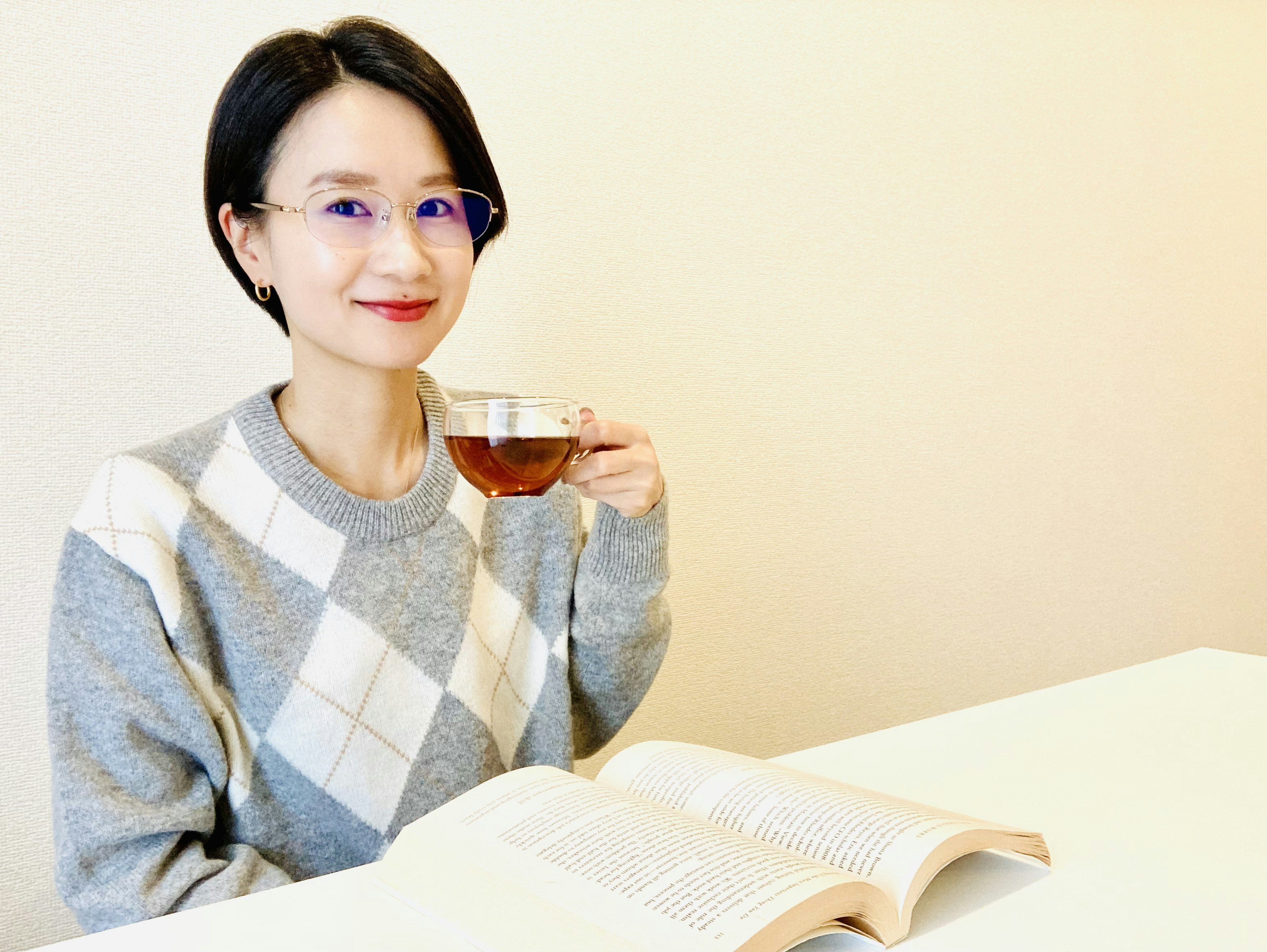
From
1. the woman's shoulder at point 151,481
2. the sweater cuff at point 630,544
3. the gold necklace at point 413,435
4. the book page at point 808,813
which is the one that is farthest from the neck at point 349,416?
the book page at point 808,813

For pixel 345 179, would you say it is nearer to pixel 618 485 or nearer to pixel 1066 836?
pixel 618 485

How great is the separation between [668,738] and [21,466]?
1.17 m

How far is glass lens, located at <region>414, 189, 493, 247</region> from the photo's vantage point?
4.17ft

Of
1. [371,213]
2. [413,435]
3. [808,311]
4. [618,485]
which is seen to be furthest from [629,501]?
[808,311]

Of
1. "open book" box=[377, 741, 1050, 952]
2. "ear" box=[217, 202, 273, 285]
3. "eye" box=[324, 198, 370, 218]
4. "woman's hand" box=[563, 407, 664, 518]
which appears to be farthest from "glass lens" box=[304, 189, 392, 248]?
"open book" box=[377, 741, 1050, 952]

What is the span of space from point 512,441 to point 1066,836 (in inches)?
21.3

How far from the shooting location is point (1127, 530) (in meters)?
2.63

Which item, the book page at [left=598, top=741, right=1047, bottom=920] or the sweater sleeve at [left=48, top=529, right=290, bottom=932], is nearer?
the book page at [left=598, top=741, right=1047, bottom=920]

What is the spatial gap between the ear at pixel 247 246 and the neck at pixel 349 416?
0.29 ft

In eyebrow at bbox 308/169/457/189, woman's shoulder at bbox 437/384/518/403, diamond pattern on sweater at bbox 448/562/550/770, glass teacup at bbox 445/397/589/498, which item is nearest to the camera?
glass teacup at bbox 445/397/589/498

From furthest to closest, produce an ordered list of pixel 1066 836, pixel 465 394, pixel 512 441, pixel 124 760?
pixel 465 394 → pixel 124 760 → pixel 512 441 → pixel 1066 836

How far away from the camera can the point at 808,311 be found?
2.13 m

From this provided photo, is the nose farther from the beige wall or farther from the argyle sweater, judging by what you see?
the beige wall

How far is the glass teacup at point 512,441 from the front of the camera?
97cm
